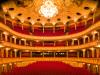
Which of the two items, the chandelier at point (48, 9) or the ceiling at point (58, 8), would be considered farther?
the chandelier at point (48, 9)

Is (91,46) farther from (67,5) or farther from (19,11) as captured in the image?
(19,11)

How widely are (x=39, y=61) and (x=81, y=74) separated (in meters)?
9.22

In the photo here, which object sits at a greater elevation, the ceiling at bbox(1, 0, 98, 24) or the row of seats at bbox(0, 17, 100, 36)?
the ceiling at bbox(1, 0, 98, 24)

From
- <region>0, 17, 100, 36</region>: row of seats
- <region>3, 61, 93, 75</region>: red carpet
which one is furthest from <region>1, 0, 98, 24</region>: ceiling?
<region>3, 61, 93, 75</region>: red carpet

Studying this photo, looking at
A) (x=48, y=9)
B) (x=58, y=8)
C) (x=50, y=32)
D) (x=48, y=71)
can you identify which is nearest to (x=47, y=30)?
(x=50, y=32)

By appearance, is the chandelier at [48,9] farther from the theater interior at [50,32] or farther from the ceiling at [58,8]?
the ceiling at [58,8]

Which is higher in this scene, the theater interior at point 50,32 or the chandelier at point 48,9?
the chandelier at point 48,9

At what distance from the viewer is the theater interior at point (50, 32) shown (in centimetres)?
2047

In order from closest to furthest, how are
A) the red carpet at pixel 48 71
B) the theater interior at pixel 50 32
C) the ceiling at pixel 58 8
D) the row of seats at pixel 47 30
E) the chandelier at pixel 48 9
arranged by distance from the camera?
the red carpet at pixel 48 71
the theater interior at pixel 50 32
the ceiling at pixel 58 8
the chandelier at pixel 48 9
the row of seats at pixel 47 30

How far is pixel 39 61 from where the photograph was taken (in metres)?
22.6

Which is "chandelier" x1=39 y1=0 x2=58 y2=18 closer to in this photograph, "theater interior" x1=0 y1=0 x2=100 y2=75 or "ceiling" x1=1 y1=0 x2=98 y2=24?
"theater interior" x1=0 y1=0 x2=100 y2=75

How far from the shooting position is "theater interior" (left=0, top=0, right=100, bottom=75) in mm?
20466

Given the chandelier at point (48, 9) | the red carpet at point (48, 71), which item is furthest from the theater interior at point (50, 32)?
the red carpet at point (48, 71)

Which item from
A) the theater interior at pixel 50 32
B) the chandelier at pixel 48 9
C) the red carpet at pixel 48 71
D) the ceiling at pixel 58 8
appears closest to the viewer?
the red carpet at pixel 48 71
